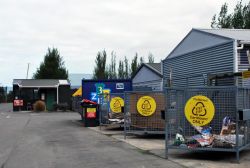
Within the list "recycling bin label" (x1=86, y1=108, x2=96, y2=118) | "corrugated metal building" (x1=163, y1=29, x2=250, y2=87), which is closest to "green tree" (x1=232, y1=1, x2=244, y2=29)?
"corrugated metal building" (x1=163, y1=29, x2=250, y2=87)

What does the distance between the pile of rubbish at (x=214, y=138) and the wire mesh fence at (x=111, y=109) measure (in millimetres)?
9285

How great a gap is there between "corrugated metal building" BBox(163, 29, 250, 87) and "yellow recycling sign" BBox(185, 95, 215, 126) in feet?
25.7

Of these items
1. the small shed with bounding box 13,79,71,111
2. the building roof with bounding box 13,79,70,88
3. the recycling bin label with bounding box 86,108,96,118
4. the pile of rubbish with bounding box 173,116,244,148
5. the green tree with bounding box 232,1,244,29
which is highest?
the green tree with bounding box 232,1,244,29

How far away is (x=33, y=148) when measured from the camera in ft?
46.8

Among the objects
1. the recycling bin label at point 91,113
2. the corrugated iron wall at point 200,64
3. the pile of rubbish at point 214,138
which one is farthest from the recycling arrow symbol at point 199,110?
the recycling bin label at point 91,113

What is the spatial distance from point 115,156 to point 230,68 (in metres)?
9.18

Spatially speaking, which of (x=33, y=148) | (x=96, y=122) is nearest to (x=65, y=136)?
(x=33, y=148)

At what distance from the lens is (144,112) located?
54.2 feet

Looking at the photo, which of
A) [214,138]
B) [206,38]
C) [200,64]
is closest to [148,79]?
[200,64]

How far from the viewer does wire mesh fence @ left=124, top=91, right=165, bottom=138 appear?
1630 centimetres

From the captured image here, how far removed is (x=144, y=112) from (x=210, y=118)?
18.4 feet

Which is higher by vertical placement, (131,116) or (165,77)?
(165,77)

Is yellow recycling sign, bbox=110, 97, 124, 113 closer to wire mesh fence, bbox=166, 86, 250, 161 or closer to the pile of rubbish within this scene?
wire mesh fence, bbox=166, 86, 250, 161

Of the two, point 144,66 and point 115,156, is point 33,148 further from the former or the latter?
point 144,66
